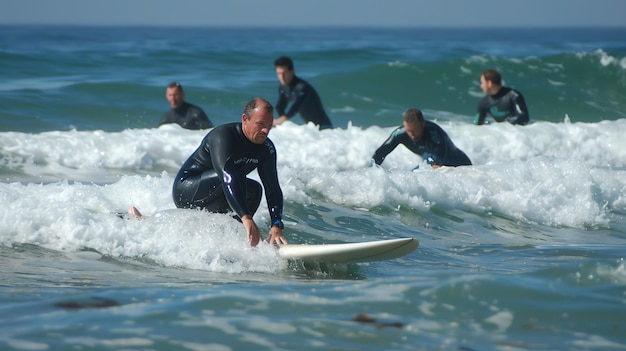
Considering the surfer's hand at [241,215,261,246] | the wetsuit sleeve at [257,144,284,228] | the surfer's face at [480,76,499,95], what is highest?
the surfer's face at [480,76,499,95]

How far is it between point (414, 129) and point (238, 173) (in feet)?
12.5

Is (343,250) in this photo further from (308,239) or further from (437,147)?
(437,147)

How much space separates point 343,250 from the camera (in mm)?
6379

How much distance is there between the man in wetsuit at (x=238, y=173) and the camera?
20.7 feet

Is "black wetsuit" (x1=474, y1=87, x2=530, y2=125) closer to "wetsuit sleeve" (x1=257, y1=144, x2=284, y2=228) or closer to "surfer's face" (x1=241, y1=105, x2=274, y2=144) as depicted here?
"wetsuit sleeve" (x1=257, y1=144, x2=284, y2=228)

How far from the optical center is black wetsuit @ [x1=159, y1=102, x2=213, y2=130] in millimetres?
13391

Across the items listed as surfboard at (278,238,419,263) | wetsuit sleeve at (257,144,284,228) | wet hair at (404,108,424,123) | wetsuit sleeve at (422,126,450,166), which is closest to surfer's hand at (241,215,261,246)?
surfboard at (278,238,419,263)

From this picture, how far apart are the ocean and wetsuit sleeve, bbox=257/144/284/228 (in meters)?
0.31

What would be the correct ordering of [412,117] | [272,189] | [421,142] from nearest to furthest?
1. [272,189]
2. [412,117]
3. [421,142]

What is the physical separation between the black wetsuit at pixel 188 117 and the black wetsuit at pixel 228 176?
20.6 ft

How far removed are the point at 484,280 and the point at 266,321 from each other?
1.45m

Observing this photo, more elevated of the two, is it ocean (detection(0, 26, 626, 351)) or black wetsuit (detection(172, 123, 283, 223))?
black wetsuit (detection(172, 123, 283, 223))

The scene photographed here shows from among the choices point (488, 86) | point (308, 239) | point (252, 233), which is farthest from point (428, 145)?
point (252, 233)

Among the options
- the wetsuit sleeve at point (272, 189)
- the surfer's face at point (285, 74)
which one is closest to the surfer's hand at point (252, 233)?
the wetsuit sleeve at point (272, 189)
